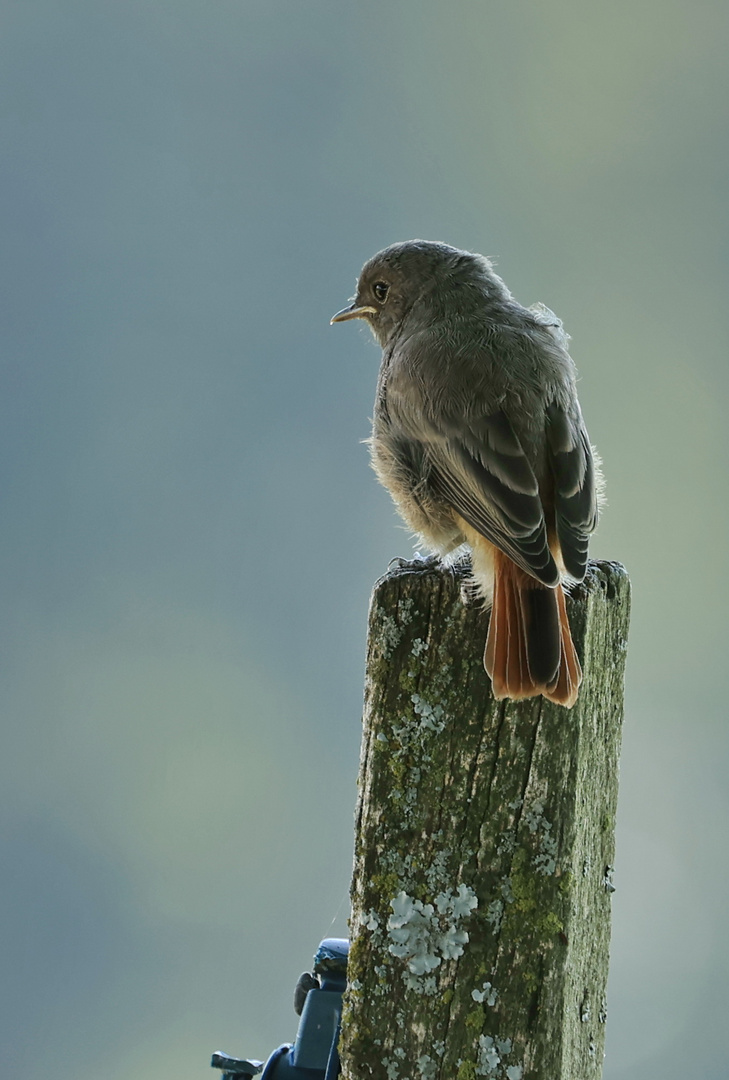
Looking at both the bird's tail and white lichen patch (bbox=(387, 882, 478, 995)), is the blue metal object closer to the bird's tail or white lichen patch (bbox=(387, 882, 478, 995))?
white lichen patch (bbox=(387, 882, 478, 995))

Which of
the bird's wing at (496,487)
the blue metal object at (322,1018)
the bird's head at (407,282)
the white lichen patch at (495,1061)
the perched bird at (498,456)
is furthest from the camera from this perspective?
the bird's head at (407,282)

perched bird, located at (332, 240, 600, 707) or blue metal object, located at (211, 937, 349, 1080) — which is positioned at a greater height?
perched bird, located at (332, 240, 600, 707)

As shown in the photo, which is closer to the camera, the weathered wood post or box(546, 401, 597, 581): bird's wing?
the weathered wood post

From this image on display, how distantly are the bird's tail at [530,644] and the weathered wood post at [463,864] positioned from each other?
5 cm

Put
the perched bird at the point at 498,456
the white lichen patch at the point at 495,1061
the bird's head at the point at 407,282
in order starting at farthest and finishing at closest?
the bird's head at the point at 407,282
the perched bird at the point at 498,456
the white lichen patch at the point at 495,1061

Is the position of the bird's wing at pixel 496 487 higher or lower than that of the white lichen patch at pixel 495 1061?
higher

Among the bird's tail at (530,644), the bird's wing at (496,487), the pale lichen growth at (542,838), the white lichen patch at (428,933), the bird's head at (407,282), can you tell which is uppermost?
the bird's head at (407,282)

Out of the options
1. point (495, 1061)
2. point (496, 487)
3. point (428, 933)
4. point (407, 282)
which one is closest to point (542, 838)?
point (428, 933)

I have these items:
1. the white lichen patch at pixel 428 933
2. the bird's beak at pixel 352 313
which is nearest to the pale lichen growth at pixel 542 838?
the white lichen patch at pixel 428 933

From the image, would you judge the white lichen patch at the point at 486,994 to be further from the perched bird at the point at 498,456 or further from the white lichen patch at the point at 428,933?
the perched bird at the point at 498,456

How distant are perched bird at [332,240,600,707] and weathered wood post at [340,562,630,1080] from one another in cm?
10

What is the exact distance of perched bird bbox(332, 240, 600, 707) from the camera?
2125 millimetres

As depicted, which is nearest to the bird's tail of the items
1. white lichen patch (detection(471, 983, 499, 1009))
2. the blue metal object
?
white lichen patch (detection(471, 983, 499, 1009))

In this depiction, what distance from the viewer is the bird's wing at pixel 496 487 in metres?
2.37
